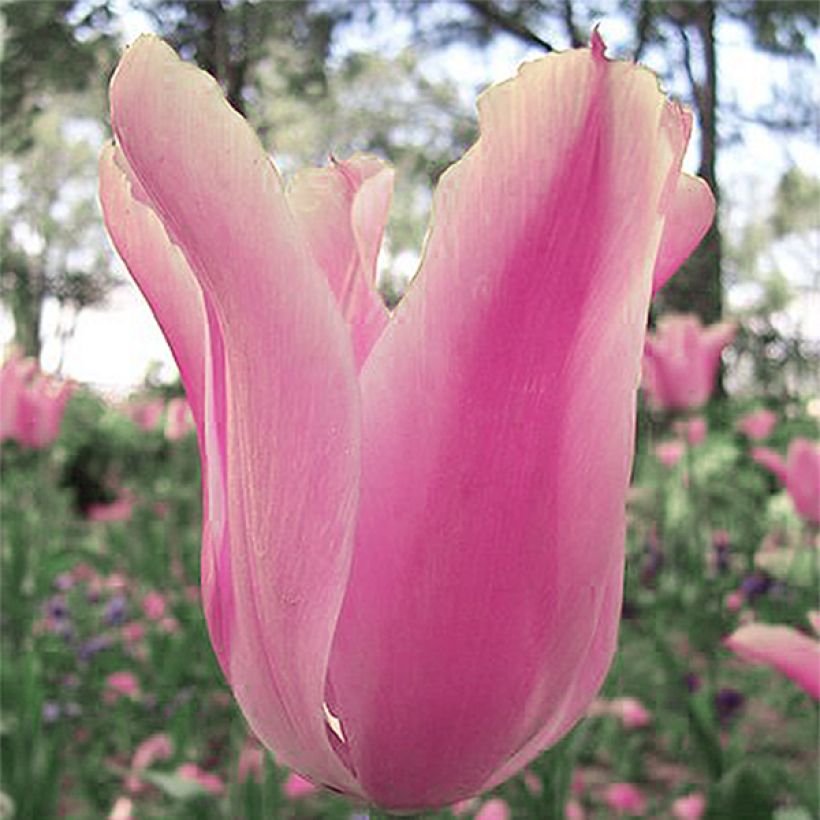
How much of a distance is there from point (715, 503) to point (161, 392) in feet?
15.3

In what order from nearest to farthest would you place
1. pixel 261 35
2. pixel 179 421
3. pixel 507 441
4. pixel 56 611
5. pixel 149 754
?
pixel 507 441 → pixel 149 754 → pixel 56 611 → pixel 179 421 → pixel 261 35

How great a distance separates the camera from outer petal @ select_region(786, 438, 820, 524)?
4.99 feet

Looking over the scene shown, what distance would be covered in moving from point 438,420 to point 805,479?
54.3 inches

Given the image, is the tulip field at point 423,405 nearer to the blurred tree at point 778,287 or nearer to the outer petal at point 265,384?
the outer petal at point 265,384

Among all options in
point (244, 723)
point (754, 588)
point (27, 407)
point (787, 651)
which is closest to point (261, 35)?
point (27, 407)

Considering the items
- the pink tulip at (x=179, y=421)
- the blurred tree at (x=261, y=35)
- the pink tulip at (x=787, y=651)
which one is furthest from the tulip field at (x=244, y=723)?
the blurred tree at (x=261, y=35)

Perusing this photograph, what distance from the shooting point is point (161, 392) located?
24.1 feet

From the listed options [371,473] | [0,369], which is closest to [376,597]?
[371,473]

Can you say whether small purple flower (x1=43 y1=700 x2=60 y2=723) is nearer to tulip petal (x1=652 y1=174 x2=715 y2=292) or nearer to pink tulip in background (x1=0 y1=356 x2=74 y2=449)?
pink tulip in background (x1=0 y1=356 x2=74 y2=449)

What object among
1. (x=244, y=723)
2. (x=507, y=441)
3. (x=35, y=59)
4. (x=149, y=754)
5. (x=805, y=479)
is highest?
(x=35, y=59)

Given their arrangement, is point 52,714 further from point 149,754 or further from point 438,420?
point 438,420

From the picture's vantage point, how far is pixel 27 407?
2.04 metres

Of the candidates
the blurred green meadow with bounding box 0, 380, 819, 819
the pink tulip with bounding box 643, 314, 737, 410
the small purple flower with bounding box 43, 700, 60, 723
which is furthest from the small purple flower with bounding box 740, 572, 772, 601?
the small purple flower with bounding box 43, 700, 60, 723

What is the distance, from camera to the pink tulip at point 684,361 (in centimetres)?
222
